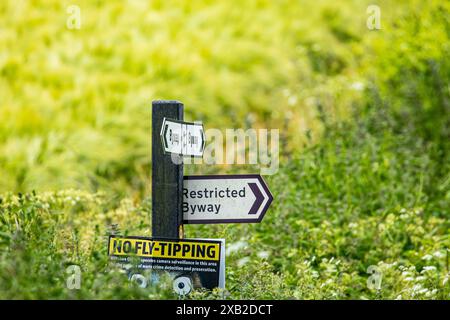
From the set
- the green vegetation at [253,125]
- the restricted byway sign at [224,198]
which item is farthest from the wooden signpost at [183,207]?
the green vegetation at [253,125]

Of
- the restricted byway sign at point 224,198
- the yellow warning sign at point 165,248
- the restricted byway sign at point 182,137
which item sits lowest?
the yellow warning sign at point 165,248

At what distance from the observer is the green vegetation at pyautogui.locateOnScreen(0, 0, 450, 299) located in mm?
3842

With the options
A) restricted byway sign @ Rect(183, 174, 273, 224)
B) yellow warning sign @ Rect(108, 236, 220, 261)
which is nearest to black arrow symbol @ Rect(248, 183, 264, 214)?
restricted byway sign @ Rect(183, 174, 273, 224)

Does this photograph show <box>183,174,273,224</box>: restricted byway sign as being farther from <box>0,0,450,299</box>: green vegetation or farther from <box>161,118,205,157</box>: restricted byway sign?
<box>0,0,450,299</box>: green vegetation

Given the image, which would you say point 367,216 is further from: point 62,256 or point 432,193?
point 62,256

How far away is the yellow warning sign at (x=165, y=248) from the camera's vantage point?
10.1ft

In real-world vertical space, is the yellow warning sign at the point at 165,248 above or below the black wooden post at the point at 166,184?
below

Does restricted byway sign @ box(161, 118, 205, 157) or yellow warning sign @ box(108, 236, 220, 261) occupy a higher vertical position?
restricted byway sign @ box(161, 118, 205, 157)

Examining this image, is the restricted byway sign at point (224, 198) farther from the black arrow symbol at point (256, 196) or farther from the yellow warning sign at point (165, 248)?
the yellow warning sign at point (165, 248)

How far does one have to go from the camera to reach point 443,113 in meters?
6.71

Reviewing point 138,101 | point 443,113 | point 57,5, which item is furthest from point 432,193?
point 57,5

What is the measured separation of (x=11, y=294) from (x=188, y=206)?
0.77m

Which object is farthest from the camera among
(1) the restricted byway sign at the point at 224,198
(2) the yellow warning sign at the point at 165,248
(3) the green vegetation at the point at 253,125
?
(3) the green vegetation at the point at 253,125
